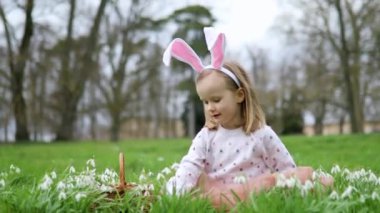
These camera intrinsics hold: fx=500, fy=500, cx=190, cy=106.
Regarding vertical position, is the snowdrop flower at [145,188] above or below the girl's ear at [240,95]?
below

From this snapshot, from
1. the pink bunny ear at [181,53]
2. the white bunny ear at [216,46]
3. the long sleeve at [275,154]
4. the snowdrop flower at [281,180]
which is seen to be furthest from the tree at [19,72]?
the snowdrop flower at [281,180]

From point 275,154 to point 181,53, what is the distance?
1.04 m

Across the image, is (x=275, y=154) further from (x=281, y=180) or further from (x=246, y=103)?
(x=281, y=180)

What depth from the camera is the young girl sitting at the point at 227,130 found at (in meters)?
3.65

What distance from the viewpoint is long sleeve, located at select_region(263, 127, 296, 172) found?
12.2 ft

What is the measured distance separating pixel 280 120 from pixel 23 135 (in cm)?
2858

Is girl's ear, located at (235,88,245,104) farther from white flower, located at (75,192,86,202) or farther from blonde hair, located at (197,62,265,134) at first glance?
white flower, located at (75,192,86,202)

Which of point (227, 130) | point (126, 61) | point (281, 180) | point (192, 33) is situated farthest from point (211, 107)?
point (192, 33)

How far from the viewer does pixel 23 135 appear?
27875 millimetres

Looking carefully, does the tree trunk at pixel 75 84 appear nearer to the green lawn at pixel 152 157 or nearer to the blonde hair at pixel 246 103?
the green lawn at pixel 152 157

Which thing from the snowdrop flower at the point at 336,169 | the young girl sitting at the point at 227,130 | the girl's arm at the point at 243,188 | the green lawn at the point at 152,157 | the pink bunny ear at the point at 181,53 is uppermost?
the pink bunny ear at the point at 181,53

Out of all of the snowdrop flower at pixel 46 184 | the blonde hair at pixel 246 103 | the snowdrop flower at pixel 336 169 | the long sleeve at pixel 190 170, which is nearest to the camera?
the snowdrop flower at pixel 46 184

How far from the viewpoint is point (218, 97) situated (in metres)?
3.70

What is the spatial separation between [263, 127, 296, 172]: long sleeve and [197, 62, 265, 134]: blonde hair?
0.39ft
